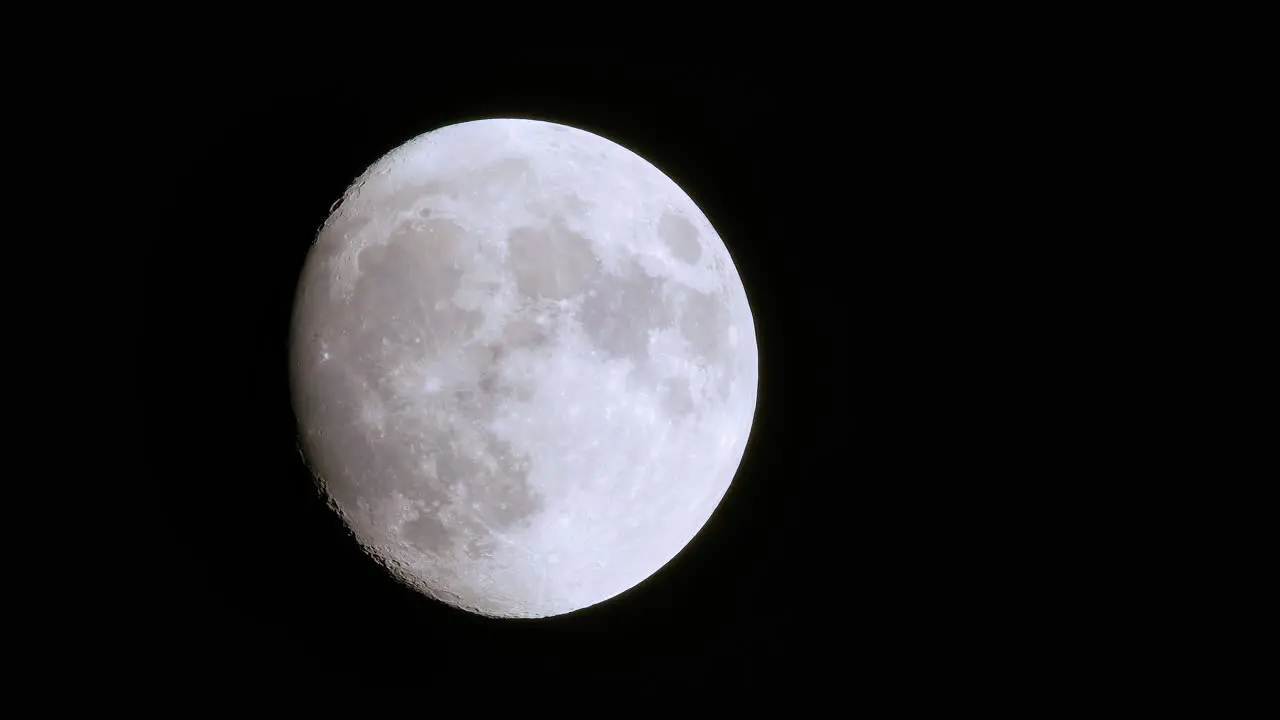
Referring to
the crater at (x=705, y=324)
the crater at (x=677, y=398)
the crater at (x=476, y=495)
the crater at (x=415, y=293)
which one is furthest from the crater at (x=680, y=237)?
the crater at (x=476, y=495)

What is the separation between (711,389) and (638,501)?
497 millimetres

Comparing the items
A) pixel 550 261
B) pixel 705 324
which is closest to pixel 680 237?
pixel 705 324

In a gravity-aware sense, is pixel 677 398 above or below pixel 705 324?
below

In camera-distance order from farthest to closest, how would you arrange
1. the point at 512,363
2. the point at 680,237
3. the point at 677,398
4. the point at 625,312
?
the point at 680,237 → the point at 677,398 → the point at 625,312 → the point at 512,363

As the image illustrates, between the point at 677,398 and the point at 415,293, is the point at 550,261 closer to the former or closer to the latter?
the point at 415,293

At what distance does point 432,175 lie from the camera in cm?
288

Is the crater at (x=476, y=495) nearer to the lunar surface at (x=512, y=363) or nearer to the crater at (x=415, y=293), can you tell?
the lunar surface at (x=512, y=363)

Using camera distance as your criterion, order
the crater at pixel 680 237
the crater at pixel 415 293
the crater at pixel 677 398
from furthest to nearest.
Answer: the crater at pixel 680 237, the crater at pixel 677 398, the crater at pixel 415 293

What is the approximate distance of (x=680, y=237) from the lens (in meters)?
3.03

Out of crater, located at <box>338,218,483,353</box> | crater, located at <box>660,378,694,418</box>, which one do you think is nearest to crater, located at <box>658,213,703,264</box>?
crater, located at <box>660,378,694,418</box>

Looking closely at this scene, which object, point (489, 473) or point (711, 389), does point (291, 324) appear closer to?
point (489, 473)

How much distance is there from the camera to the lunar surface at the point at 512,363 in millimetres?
2656

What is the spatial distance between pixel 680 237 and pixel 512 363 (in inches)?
33.3

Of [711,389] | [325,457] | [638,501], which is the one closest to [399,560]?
[325,457]
